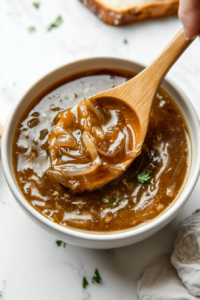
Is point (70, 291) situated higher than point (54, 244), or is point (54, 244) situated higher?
point (54, 244)

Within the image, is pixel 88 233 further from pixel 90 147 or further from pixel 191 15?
pixel 191 15

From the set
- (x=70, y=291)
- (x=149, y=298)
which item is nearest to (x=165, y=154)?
(x=149, y=298)

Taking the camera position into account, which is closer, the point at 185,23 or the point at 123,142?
the point at 185,23

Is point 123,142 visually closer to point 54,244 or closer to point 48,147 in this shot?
point 48,147

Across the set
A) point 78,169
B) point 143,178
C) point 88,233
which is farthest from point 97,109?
point 88,233

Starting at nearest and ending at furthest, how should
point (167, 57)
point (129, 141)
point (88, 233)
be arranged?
point (88, 233) < point (167, 57) < point (129, 141)

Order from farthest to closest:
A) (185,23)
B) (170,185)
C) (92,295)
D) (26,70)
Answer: (26,70) < (92,295) < (170,185) < (185,23)
